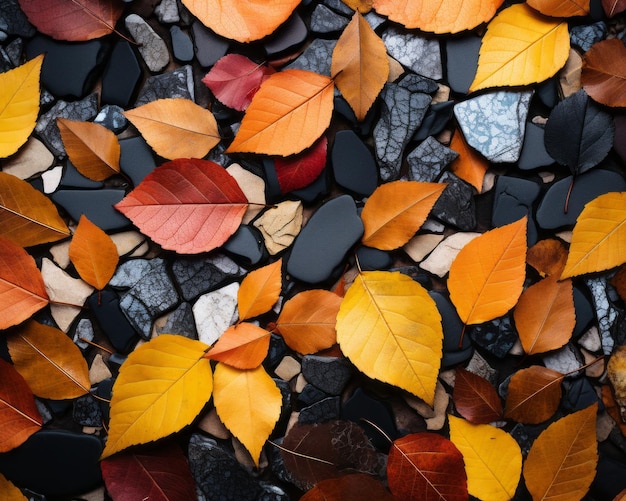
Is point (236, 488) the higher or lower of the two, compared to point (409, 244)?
lower

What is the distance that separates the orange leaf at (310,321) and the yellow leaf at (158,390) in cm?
10

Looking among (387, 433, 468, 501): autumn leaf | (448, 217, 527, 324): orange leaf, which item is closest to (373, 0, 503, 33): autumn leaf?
(448, 217, 527, 324): orange leaf

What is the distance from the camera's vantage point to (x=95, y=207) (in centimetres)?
65

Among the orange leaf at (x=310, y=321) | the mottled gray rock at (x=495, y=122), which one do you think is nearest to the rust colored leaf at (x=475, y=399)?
the orange leaf at (x=310, y=321)

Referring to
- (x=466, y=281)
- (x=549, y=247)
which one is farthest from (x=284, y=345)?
(x=549, y=247)

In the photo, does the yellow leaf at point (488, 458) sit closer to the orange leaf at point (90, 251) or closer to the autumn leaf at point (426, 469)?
the autumn leaf at point (426, 469)

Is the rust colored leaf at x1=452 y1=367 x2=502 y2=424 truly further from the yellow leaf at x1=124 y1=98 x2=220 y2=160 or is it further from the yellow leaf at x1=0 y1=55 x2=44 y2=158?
the yellow leaf at x1=0 y1=55 x2=44 y2=158

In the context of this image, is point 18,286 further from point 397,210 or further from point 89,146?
point 397,210

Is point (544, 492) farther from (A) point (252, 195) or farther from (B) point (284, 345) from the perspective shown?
(A) point (252, 195)

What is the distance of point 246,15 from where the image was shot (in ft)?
2.08

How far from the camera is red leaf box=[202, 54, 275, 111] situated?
0.65 m

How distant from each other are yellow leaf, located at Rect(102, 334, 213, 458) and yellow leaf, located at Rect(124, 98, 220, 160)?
0.70 feet

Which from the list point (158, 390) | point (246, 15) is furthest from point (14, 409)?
point (246, 15)

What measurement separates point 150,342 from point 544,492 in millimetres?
465
